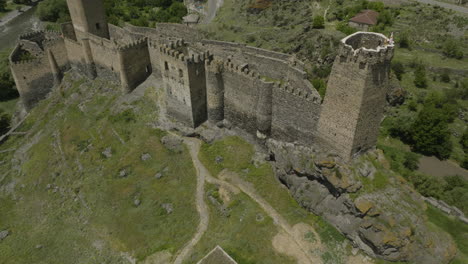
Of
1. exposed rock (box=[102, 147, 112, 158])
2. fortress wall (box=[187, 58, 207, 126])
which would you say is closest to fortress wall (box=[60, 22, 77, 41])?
exposed rock (box=[102, 147, 112, 158])

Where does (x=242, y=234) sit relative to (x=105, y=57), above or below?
below

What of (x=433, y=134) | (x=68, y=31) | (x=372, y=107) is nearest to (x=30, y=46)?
(x=68, y=31)

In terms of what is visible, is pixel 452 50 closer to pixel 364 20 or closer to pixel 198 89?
pixel 364 20

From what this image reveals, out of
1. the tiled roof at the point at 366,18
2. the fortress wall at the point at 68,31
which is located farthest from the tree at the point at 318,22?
the fortress wall at the point at 68,31

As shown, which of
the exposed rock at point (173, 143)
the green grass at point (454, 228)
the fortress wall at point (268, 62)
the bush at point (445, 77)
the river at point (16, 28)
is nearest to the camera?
the green grass at point (454, 228)

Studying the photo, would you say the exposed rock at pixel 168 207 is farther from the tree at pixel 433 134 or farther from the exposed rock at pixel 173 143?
the tree at pixel 433 134

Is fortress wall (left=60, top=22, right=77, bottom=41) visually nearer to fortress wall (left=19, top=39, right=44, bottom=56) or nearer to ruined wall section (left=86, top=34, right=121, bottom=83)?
ruined wall section (left=86, top=34, right=121, bottom=83)

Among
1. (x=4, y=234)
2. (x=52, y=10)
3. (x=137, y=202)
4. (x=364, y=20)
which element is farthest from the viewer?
(x=52, y=10)
